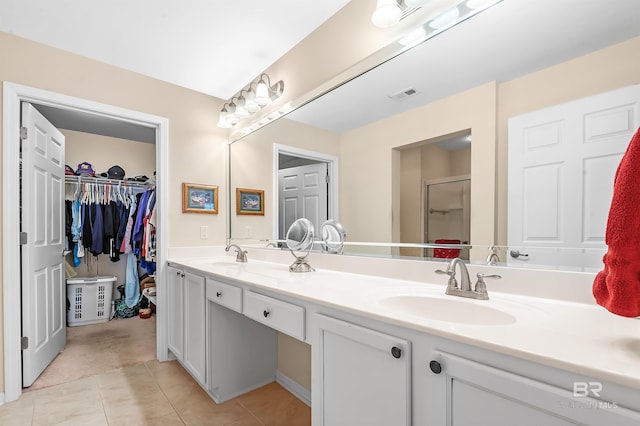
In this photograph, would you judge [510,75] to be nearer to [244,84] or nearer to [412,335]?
[412,335]

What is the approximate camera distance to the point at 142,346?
8.96 feet

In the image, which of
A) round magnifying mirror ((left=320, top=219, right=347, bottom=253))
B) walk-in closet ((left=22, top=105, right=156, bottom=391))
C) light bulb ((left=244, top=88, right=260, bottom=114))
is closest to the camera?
round magnifying mirror ((left=320, top=219, right=347, bottom=253))

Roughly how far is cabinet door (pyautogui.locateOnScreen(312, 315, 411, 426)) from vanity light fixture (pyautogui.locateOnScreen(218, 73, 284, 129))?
1.74 meters

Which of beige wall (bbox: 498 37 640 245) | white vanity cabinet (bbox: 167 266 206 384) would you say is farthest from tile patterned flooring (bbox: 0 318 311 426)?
beige wall (bbox: 498 37 640 245)

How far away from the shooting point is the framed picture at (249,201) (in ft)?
8.25

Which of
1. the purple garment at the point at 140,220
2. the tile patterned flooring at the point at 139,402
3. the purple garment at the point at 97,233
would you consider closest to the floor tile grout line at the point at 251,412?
the tile patterned flooring at the point at 139,402

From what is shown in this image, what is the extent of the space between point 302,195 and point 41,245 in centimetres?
192

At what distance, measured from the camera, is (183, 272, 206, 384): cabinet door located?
1882 millimetres

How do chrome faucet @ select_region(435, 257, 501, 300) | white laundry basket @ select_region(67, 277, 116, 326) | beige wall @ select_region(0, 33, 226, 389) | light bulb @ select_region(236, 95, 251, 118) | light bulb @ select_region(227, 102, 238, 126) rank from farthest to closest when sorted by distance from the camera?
white laundry basket @ select_region(67, 277, 116, 326)
light bulb @ select_region(227, 102, 238, 126)
light bulb @ select_region(236, 95, 251, 118)
beige wall @ select_region(0, 33, 226, 389)
chrome faucet @ select_region(435, 257, 501, 300)

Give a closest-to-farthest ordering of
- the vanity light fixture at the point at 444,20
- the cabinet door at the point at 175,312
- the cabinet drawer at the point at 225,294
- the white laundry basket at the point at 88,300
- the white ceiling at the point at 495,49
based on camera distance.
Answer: the white ceiling at the point at 495,49, the vanity light fixture at the point at 444,20, the cabinet drawer at the point at 225,294, the cabinet door at the point at 175,312, the white laundry basket at the point at 88,300

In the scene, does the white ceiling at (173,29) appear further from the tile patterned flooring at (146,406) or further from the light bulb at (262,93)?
the tile patterned flooring at (146,406)

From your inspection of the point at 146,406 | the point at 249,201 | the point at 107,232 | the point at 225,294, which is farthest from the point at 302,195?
the point at 107,232

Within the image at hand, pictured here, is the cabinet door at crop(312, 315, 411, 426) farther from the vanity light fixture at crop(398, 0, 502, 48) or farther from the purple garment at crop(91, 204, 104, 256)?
the purple garment at crop(91, 204, 104, 256)

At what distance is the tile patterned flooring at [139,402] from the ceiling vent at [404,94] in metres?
1.78
